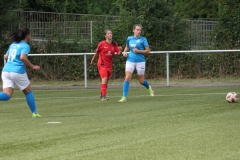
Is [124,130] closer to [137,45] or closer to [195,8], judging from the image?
[137,45]

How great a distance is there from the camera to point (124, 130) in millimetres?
11547

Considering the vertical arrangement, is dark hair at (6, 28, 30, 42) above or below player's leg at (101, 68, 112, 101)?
above

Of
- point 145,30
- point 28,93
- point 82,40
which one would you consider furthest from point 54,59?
point 28,93

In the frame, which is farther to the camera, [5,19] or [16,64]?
[5,19]

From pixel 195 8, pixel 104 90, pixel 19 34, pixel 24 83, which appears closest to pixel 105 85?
pixel 104 90

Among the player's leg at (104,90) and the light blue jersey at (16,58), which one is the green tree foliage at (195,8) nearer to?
the player's leg at (104,90)

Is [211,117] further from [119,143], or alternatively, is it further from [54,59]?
[54,59]

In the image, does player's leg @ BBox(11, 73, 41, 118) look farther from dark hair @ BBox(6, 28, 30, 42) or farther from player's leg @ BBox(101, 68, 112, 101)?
player's leg @ BBox(101, 68, 112, 101)

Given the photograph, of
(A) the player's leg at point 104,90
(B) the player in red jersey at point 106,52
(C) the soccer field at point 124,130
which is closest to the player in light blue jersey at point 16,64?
(C) the soccer field at point 124,130

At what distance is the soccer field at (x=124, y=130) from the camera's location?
9109 millimetres

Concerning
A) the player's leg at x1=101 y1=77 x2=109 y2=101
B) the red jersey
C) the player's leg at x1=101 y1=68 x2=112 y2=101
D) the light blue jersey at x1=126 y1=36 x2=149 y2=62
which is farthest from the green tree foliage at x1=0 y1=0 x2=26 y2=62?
the light blue jersey at x1=126 y1=36 x2=149 y2=62

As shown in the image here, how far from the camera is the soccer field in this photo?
29.9 ft

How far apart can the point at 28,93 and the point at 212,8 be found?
32.3 metres

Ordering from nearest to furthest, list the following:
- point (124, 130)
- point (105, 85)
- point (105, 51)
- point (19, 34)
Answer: point (124, 130), point (19, 34), point (105, 85), point (105, 51)
